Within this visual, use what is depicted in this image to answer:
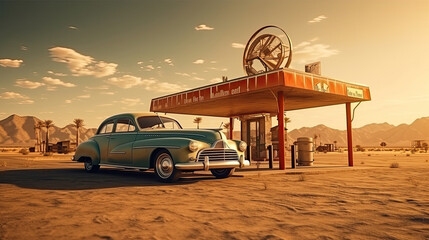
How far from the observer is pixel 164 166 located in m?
7.90

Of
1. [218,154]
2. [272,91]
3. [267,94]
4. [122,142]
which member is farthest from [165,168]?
[267,94]

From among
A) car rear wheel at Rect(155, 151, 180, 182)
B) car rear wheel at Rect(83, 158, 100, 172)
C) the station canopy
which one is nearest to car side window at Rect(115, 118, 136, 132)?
car rear wheel at Rect(155, 151, 180, 182)

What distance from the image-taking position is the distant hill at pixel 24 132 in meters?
156

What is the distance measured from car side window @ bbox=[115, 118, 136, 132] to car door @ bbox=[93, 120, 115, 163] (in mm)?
318

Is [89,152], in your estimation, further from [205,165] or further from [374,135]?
[374,135]

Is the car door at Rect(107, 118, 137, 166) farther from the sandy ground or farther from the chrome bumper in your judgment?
the sandy ground

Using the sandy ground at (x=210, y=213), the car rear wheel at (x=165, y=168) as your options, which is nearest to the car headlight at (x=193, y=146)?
the car rear wheel at (x=165, y=168)

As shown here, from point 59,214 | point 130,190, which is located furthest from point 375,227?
point 130,190

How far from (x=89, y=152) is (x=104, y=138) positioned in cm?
82

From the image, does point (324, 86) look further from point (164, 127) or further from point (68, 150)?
point (68, 150)

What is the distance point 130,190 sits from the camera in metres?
6.41

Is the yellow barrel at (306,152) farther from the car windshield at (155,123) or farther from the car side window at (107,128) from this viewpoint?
the car side window at (107,128)

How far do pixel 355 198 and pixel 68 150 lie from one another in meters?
43.3

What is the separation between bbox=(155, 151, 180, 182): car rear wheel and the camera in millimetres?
7661
